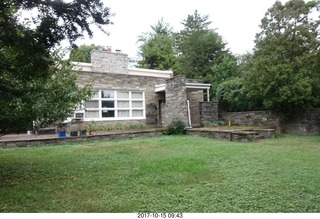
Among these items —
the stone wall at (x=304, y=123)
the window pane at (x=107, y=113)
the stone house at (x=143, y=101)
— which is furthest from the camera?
the window pane at (x=107, y=113)

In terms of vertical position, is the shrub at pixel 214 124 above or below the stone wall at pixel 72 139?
above

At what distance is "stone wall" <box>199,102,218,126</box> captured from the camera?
1325 centimetres

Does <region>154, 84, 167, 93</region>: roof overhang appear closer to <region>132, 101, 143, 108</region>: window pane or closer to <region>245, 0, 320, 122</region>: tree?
<region>132, 101, 143, 108</region>: window pane

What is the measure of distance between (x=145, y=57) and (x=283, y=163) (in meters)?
25.6

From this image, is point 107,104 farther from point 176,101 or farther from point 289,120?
point 289,120

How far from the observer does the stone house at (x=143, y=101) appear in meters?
12.8

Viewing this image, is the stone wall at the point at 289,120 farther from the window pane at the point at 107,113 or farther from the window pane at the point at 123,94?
the window pane at the point at 107,113

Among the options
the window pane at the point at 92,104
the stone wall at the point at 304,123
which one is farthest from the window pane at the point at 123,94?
the stone wall at the point at 304,123

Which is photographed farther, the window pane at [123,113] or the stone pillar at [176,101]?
the window pane at [123,113]

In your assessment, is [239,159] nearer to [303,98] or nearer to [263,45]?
[303,98]

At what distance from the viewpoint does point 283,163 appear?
521 centimetres

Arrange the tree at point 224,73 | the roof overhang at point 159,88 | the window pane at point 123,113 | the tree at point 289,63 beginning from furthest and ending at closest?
the tree at point 224,73 → the roof overhang at point 159,88 → the window pane at point 123,113 → the tree at point 289,63

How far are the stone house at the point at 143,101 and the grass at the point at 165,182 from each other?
6524 mm

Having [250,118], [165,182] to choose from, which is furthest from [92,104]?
[165,182]
